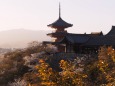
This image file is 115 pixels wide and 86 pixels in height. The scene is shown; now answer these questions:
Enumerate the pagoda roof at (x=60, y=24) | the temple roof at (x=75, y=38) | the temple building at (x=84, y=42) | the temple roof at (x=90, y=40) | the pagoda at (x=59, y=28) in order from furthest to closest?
the pagoda roof at (x=60, y=24)
the pagoda at (x=59, y=28)
the temple roof at (x=75, y=38)
the temple building at (x=84, y=42)
the temple roof at (x=90, y=40)

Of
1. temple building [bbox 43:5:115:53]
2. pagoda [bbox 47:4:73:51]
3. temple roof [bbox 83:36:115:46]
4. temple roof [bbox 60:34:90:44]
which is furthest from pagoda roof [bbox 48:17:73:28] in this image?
temple roof [bbox 83:36:115:46]

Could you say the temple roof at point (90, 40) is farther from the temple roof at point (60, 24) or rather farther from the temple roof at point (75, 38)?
the temple roof at point (60, 24)

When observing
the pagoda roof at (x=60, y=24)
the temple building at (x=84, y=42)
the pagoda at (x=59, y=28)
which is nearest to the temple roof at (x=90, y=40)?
the temple building at (x=84, y=42)

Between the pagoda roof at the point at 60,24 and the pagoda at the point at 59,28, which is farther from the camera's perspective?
the pagoda roof at the point at 60,24

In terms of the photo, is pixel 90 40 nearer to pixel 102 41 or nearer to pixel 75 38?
pixel 102 41


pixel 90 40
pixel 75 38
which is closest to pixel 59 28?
pixel 75 38

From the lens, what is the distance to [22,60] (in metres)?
54.7

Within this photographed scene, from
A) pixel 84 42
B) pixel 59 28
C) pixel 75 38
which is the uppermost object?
pixel 59 28

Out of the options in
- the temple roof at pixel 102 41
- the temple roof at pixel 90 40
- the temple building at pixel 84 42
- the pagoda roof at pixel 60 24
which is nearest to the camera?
the temple roof at pixel 102 41

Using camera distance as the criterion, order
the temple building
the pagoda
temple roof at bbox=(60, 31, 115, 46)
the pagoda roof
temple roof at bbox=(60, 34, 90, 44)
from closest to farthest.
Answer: temple roof at bbox=(60, 31, 115, 46) < the temple building < temple roof at bbox=(60, 34, 90, 44) < the pagoda < the pagoda roof

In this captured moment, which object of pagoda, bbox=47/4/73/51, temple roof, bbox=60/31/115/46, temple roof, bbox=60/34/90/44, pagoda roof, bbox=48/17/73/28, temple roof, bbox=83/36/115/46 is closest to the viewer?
temple roof, bbox=83/36/115/46

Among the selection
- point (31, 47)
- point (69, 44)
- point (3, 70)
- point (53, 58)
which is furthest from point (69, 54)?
point (31, 47)

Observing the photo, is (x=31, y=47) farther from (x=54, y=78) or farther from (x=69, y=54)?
(x=54, y=78)

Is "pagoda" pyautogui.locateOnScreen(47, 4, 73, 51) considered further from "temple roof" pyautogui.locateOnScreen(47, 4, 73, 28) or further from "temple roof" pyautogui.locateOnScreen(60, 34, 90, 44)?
"temple roof" pyautogui.locateOnScreen(60, 34, 90, 44)
